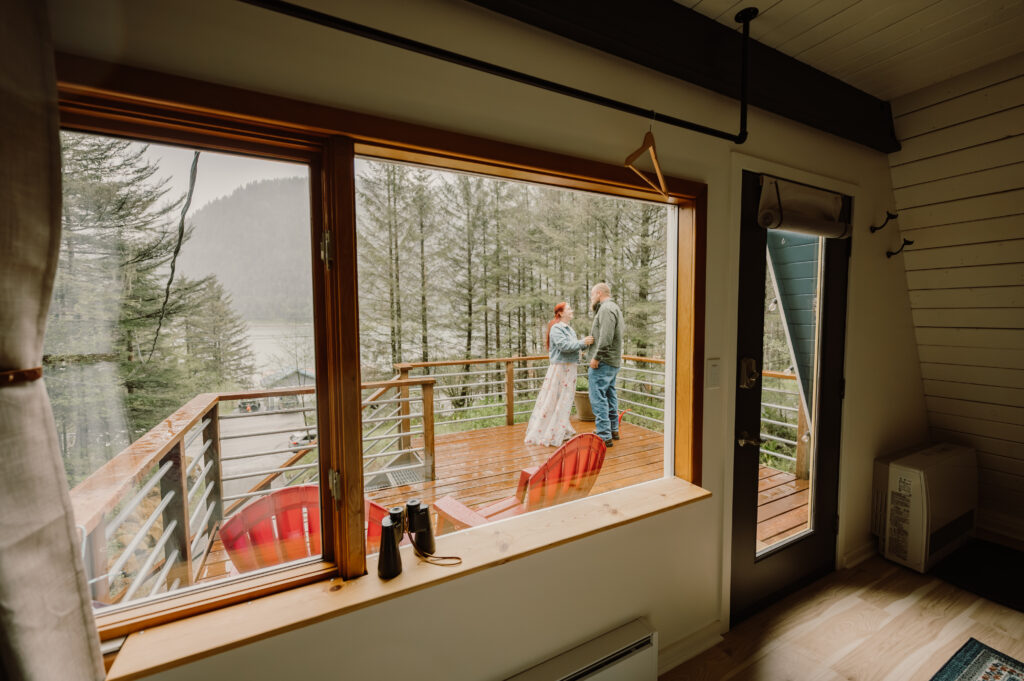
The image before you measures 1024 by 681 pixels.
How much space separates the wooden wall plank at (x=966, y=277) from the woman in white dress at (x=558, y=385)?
204cm

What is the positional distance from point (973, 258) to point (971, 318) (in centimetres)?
35

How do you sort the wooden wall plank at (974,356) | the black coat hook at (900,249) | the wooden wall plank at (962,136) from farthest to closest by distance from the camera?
the black coat hook at (900,249)
the wooden wall plank at (974,356)
the wooden wall plank at (962,136)

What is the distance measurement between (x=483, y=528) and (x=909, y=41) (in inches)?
96.9

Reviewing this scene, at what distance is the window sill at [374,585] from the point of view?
0.89 m

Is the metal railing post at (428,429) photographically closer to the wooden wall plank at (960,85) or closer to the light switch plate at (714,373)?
the light switch plate at (714,373)

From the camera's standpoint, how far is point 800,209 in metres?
1.83

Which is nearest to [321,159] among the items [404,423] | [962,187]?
[404,423]

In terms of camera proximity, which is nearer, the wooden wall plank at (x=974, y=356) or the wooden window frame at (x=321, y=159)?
the wooden window frame at (x=321, y=159)

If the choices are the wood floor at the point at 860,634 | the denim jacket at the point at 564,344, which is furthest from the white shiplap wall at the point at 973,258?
the denim jacket at the point at 564,344

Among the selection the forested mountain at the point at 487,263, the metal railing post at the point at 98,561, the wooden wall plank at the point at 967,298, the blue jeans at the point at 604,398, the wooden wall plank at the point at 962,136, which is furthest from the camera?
the forested mountain at the point at 487,263

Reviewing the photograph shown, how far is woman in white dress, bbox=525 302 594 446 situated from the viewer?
3570mm

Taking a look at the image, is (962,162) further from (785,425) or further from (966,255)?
(785,425)

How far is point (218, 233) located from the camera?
3.33 feet

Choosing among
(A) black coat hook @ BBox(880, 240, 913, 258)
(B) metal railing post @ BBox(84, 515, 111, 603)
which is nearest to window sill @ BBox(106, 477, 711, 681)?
(B) metal railing post @ BBox(84, 515, 111, 603)
